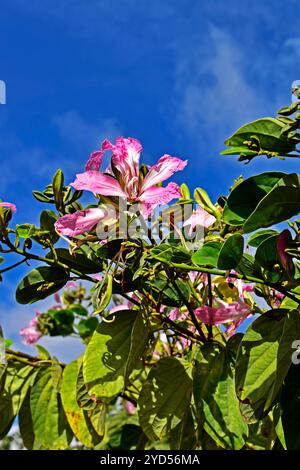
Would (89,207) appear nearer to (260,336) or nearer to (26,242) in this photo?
(26,242)

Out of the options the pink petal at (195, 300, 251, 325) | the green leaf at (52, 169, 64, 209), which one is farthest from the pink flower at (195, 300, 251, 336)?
the green leaf at (52, 169, 64, 209)

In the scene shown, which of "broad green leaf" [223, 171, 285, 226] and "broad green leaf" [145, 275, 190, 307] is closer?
"broad green leaf" [223, 171, 285, 226]

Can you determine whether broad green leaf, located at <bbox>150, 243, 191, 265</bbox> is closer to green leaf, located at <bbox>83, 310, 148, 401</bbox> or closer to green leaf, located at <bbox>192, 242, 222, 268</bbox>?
green leaf, located at <bbox>192, 242, 222, 268</bbox>

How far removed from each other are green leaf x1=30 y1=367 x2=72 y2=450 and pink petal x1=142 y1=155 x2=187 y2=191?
1.99ft

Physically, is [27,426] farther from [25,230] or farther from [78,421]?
[25,230]

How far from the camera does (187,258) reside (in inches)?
38.5

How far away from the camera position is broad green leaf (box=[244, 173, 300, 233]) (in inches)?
32.5

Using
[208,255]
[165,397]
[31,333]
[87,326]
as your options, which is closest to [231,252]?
[208,255]

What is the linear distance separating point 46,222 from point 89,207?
4.4 inches

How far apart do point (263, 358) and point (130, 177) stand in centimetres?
36

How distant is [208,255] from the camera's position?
940mm

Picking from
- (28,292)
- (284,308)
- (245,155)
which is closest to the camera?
(245,155)

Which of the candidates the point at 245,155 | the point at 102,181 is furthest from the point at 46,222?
the point at 245,155
